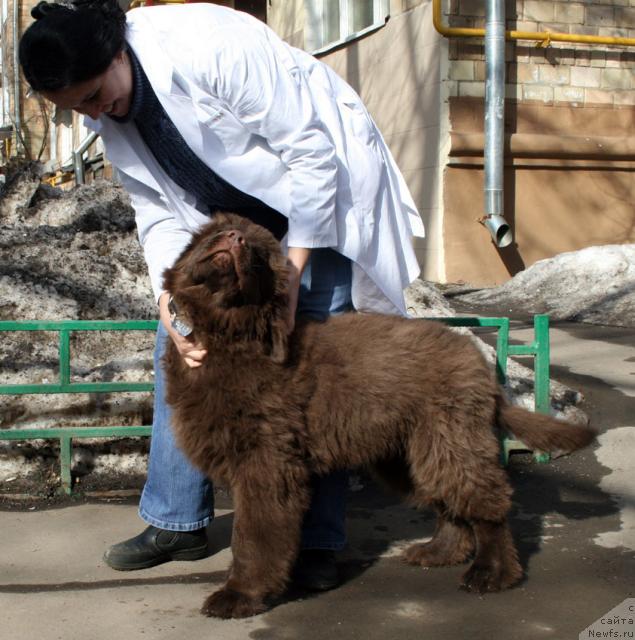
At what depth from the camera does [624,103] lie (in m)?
11.6

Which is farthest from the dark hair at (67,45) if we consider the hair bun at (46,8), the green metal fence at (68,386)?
the green metal fence at (68,386)

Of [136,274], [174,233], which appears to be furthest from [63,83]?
[136,274]

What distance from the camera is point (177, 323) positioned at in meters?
3.00

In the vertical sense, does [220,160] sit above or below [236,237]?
above

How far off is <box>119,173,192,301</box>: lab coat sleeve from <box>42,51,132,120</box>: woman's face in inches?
14.9

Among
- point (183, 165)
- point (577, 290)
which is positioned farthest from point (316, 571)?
point (577, 290)

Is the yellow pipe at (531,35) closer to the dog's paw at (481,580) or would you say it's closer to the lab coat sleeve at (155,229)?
the lab coat sleeve at (155,229)

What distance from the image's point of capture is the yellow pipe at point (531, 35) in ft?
34.5

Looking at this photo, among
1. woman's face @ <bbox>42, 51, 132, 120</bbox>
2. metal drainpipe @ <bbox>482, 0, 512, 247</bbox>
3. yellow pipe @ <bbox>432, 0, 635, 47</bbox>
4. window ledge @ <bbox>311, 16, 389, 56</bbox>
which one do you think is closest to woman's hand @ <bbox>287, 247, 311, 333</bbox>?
woman's face @ <bbox>42, 51, 132, 120</bbox>

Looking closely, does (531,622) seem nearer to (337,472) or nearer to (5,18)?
(337,472)

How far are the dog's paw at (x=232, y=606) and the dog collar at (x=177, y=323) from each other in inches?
34.9

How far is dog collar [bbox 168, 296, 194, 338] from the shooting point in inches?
117

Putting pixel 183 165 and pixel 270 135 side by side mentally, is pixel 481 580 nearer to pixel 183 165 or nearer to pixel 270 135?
pixel 270 135

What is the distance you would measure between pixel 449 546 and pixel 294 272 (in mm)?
1276
